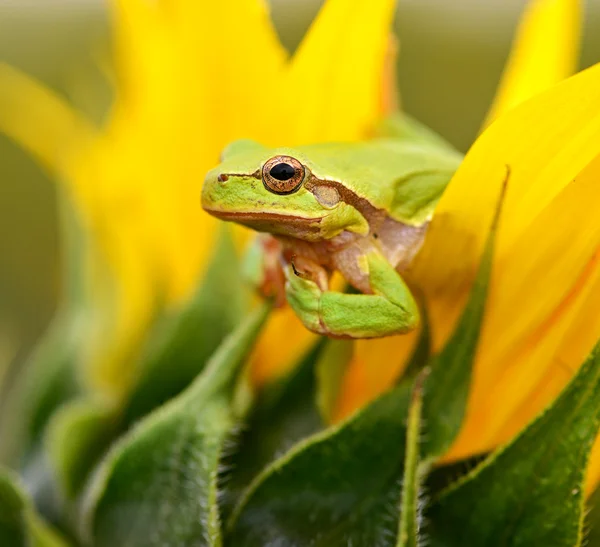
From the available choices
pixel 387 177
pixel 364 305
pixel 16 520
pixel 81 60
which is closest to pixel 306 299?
pixel 364 305

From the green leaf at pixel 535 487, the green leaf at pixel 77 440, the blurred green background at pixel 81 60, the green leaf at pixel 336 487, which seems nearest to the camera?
the green leaf at pixel 535 487

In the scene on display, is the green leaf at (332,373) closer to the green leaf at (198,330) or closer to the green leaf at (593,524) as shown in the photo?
the green leaf at (198,330)

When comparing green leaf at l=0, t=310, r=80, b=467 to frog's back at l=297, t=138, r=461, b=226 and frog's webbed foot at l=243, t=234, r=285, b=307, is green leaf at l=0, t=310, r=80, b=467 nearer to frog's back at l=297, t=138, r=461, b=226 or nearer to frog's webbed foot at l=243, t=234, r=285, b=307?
frog's webbed foot at l=243, t=234, r=285, b=307

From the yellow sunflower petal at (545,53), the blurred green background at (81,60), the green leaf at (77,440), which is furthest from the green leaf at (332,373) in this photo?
the blurred green background at (81,60)

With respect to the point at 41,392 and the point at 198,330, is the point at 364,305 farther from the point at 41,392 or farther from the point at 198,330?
the point at 41,392

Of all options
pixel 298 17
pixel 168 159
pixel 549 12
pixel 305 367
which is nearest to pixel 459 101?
pixel 298 17

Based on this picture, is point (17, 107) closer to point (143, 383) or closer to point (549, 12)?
point (143, 383)

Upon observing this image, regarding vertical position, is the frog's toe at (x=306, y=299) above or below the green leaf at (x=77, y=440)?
above
